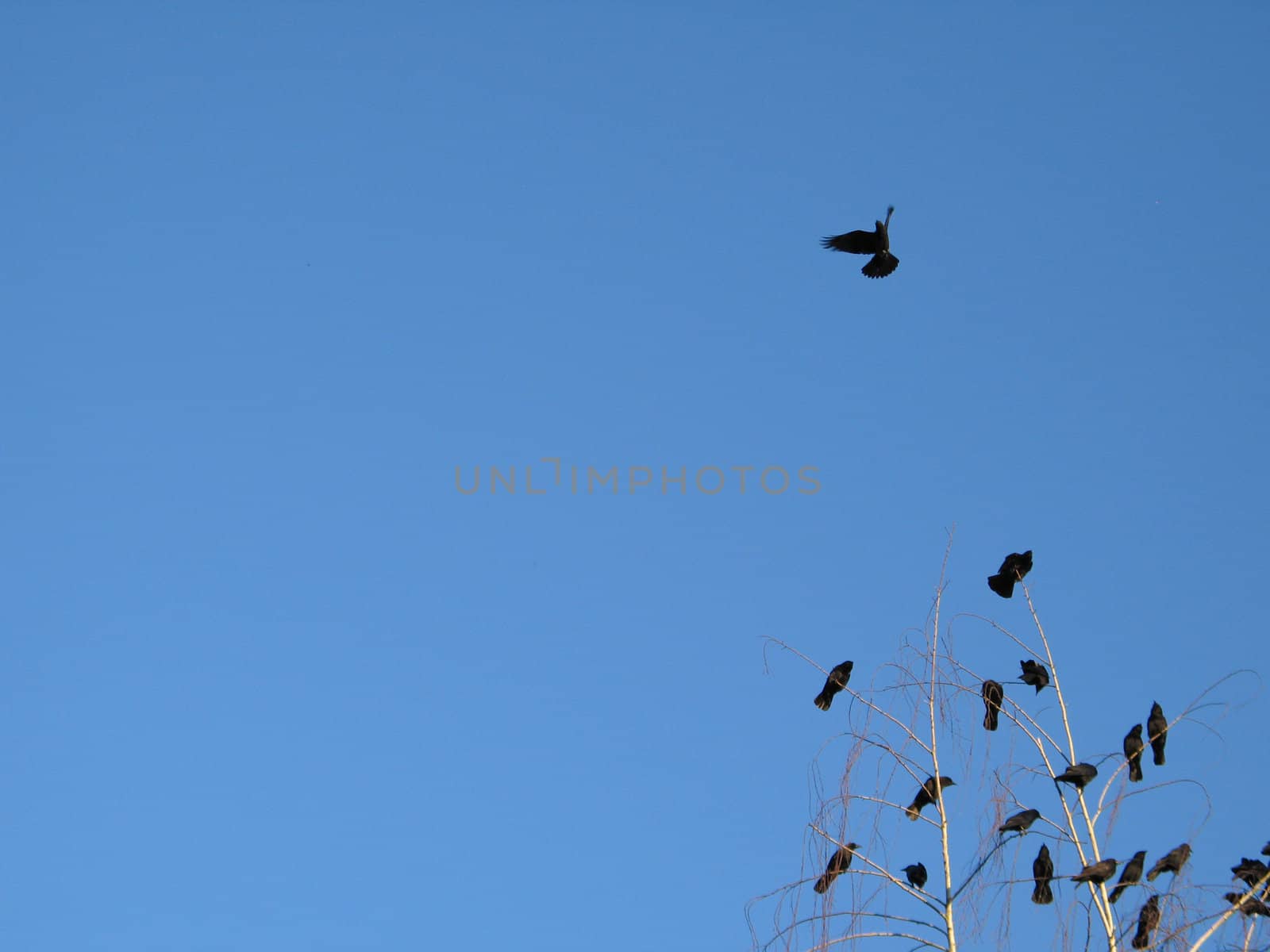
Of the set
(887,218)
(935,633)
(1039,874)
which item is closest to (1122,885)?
(1039,874)

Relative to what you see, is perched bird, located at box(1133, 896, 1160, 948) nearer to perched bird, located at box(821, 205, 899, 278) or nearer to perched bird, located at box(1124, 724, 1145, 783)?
perched bird, located at box(1124, 724, 1145, 783)

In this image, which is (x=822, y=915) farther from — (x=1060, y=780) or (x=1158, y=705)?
(x=1158, y=705)

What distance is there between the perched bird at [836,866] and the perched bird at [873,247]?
28.3ft

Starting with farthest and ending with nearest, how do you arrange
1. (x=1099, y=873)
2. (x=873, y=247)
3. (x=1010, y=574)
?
(x=873, y=247), (x=1010, y=574), (x=1099, y=873)

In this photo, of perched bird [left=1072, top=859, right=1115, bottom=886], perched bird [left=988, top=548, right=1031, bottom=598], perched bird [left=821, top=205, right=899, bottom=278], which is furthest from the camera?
perched bird [left=821, top=205, right=899, bottom=278]

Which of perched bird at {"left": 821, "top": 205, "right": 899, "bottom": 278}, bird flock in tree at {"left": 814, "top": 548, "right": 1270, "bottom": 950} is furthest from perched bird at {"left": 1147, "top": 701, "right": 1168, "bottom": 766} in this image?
perched bird at {"left": 821, "top": 205, "right": 899, "bottom": 278}

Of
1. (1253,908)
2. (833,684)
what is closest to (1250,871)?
(1253,908)

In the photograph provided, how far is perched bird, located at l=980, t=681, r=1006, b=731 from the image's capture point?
9.41m

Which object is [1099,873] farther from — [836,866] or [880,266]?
[880,266]

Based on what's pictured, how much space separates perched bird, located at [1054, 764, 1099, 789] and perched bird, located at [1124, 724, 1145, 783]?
354 mm

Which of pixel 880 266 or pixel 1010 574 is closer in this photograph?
pixel 1010 574

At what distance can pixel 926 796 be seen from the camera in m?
9.12

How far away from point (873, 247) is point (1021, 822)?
8802 mm

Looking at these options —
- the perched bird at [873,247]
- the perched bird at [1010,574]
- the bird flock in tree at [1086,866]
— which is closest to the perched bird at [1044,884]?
the bird flock in tree at [1086,866]
